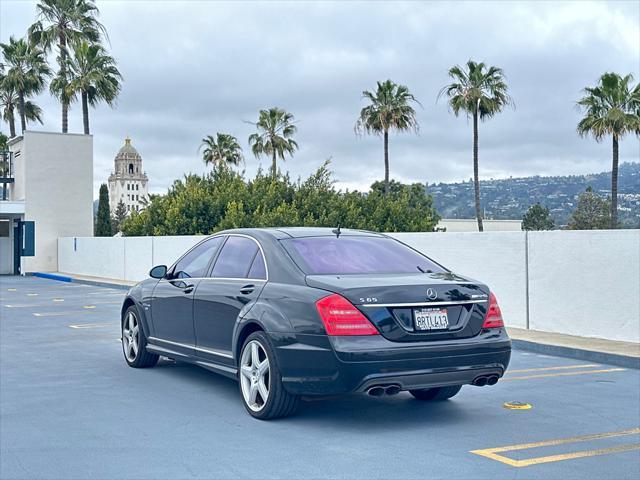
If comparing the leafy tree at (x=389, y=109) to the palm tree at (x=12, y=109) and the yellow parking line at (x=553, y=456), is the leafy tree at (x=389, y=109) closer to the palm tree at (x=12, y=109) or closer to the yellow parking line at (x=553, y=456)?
the palm tree at (x=12, y=109)

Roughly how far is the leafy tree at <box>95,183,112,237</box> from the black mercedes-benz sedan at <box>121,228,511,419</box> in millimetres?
53311

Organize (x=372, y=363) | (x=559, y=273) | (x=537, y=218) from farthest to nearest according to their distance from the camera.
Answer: (x=537, y=218)
(x=559, y=273)
(x=372, y=363)

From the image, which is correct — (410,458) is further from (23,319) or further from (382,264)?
(23,319)

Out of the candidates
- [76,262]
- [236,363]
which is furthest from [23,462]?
[76,262]

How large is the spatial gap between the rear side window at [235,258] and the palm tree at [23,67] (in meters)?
49.6

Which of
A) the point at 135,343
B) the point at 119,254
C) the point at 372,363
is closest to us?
the point at 372,363

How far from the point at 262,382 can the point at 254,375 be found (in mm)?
141

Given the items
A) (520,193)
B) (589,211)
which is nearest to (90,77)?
(589,211)

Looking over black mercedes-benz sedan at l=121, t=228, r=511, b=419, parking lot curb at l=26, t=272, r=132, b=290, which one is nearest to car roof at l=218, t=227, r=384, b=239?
black mercedes-benz sedan at l=121, t=228, r=511, b=419

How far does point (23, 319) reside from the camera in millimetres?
16344

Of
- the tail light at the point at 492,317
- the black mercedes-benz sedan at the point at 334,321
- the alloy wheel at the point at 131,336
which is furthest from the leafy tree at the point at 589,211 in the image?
the tail light at the point at 492,317

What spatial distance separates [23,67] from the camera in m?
53.8

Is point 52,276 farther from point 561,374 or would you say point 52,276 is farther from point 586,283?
point 561,374

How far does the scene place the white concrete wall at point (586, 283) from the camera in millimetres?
11484
